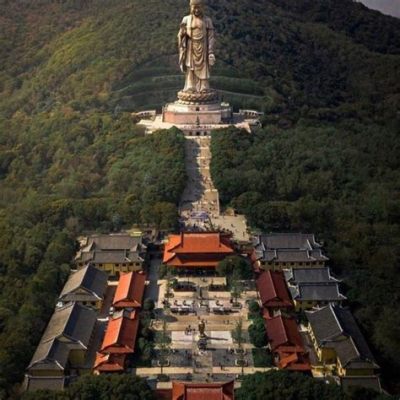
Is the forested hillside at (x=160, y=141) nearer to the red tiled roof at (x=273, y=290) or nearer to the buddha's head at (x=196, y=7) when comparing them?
the red tiled roof at (x=273, y=290)

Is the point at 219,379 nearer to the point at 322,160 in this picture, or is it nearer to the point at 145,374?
the point at 145,374

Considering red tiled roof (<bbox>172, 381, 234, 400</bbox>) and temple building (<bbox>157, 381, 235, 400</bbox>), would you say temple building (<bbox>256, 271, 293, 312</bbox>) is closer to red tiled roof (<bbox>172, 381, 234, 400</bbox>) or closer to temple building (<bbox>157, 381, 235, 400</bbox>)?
temple building (<bbox>157, 381, 235, 400</bbox>)

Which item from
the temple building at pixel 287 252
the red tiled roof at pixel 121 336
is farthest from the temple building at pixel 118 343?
the temple building at pixel 287 252

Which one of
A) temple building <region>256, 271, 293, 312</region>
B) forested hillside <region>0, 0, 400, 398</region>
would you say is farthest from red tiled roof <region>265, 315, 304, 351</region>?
forested hillside <region>0, 0, 400, 398</region>

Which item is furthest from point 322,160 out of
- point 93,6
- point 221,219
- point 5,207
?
Result: point 93,6

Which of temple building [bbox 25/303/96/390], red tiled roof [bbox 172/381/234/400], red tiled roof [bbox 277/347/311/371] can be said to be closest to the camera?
red tiled roof [bbox 172/381/234/400]

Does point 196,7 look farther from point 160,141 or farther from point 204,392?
point 204,392

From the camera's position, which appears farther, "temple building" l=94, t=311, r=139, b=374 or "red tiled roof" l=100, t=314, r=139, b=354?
"red tiled roof" l=100, t=314, r=139, b=354
